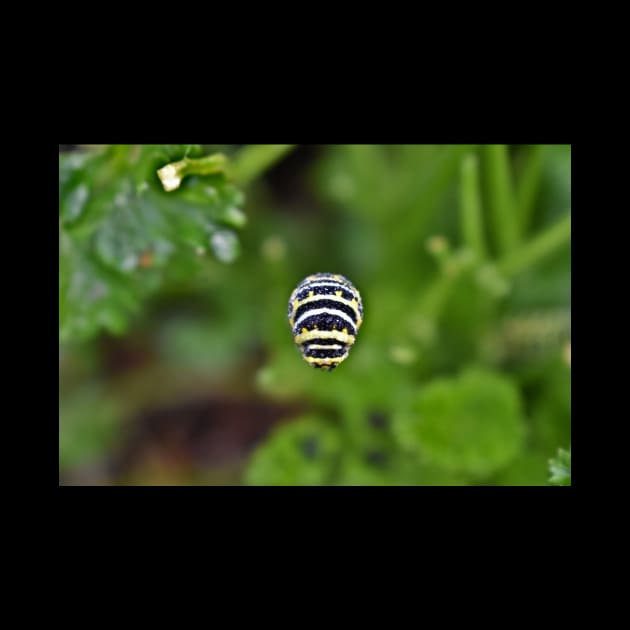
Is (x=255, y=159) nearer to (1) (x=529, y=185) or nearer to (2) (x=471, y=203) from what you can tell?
(2) (x=471, y=203)

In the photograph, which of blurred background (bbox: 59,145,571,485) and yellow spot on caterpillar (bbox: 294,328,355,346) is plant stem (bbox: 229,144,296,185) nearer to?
blurred background (bbox: 59,145,571,485)

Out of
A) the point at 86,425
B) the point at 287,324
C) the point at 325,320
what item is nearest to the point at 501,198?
the point at 287,324

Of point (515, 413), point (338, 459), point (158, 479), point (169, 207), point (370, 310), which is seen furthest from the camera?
point (158, 479)

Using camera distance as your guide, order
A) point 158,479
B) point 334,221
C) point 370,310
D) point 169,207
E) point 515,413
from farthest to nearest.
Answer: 1. point 334,221
2. point 158,479
3. point 370,310
4. point 515,413
5. point 169,207

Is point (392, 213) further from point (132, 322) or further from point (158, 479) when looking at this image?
point (158, 479)

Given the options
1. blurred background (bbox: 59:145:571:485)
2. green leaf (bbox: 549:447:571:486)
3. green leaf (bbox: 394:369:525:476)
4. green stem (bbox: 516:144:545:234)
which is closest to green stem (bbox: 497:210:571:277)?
blurred background (bbox: 59:145:571:485)

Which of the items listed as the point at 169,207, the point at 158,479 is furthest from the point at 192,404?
the point at 169,207

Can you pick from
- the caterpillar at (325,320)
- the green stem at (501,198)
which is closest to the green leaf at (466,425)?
the green stem at (501,198)
